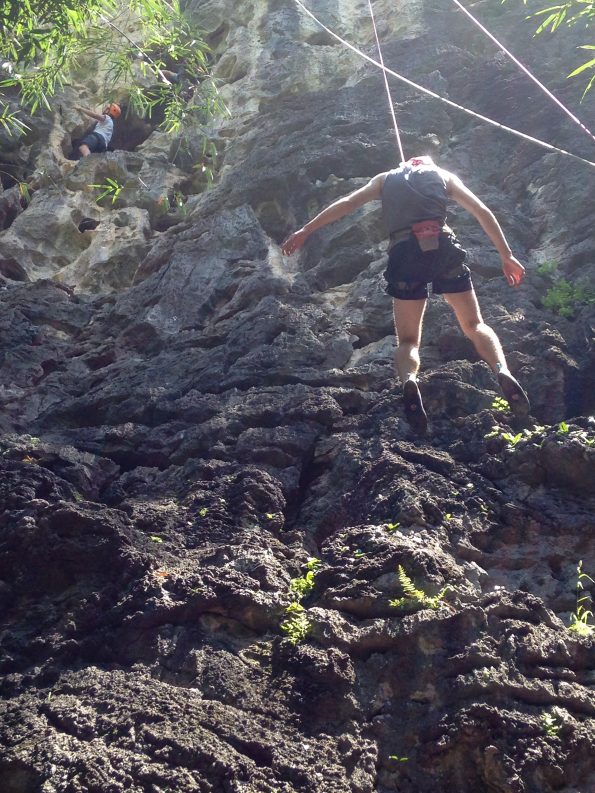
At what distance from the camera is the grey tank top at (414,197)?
5.39 meters

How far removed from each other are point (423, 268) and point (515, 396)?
1.07 meters

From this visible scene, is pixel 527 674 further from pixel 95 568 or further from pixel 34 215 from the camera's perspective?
pixel 34 215

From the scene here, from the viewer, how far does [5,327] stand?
767 cm

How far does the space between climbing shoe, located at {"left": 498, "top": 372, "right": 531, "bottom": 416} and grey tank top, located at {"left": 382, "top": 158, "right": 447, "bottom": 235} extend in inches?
47.0

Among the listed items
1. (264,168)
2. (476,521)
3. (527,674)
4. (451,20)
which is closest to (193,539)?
(476,521)

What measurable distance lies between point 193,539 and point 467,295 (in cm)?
255

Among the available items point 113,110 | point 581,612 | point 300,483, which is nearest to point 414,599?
point 581,612

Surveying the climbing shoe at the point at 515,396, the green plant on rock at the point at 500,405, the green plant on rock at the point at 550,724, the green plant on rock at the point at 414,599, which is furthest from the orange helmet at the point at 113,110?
the green plant on rock at the point at 550,724

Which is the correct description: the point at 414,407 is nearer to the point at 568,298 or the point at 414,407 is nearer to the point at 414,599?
the point at 414,599

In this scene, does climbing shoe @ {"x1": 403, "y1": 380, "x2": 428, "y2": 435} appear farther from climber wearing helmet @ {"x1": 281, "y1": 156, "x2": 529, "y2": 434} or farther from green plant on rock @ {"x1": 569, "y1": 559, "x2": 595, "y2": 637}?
green plant on rock @ {"x1": 569, "y1": 559, "x2": 595, "y2": 637}

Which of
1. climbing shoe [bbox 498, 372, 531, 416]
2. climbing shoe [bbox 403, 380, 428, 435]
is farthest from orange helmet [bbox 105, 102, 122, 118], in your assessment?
climbing shoe [bbox 498, 372, 531, 416]

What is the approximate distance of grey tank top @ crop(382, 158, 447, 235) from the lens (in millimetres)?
5387

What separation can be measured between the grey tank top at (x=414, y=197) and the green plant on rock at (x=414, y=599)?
8.70 ft

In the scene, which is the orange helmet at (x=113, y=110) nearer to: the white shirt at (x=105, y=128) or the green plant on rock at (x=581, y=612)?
the white shirt at (x=105, y=128)
